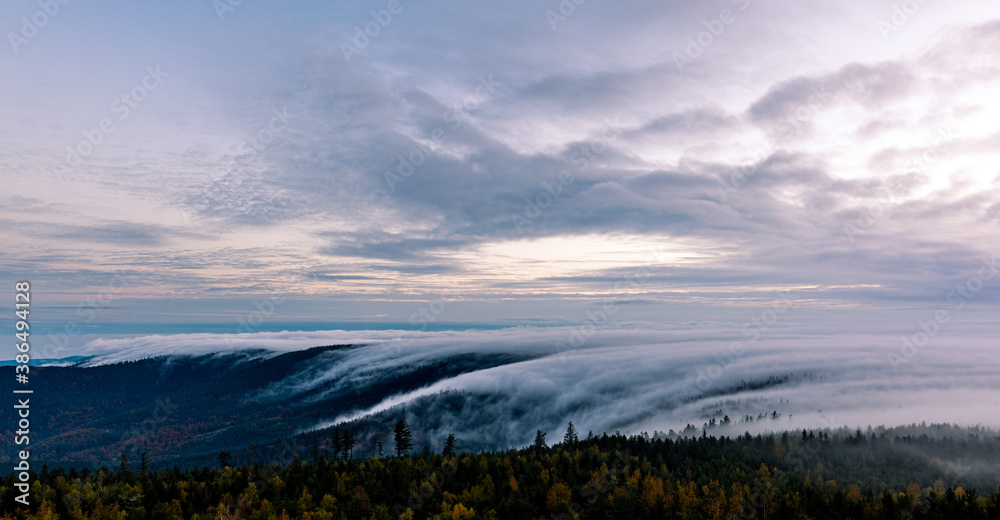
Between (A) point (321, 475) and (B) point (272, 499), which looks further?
(A) point (321, 475)

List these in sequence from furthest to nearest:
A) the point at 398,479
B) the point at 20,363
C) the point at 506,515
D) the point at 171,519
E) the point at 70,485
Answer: the point at 398,479
the point at 506,515
the point at 70,485
the point at 171,519
the point at 20,363

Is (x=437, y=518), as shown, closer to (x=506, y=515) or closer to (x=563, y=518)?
(x=506, y=515)

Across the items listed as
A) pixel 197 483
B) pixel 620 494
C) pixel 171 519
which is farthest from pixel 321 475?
pixel 620 494

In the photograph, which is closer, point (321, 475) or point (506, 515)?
point (506, 515)

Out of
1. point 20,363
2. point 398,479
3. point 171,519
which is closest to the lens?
point 20,363

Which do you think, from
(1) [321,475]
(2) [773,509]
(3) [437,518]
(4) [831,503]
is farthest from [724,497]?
(1) [321,475]

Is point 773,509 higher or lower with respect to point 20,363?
lower

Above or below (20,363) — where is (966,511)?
below

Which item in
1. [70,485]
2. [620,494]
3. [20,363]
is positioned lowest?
[620,494]

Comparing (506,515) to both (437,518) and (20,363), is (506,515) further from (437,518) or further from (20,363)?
(20,363)
